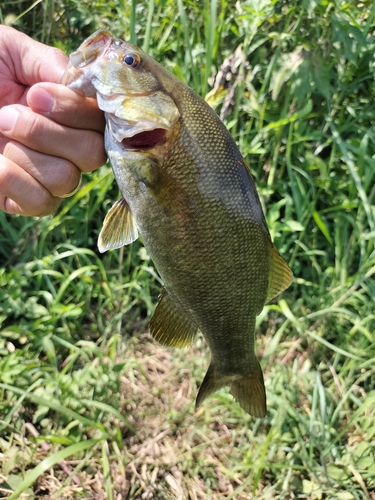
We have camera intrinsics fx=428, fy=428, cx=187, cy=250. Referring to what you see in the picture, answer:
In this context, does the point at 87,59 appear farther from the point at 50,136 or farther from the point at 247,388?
the point at 247,388

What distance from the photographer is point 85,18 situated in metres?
2.79

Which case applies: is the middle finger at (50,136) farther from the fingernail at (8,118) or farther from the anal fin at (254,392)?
the anal fin at (254,392)

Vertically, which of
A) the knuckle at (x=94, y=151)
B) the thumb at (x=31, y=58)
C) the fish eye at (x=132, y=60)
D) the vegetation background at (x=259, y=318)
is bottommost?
the vegetation background at (x=259, y=318)

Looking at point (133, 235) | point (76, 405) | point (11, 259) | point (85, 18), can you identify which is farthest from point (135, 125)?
point (85, 18)

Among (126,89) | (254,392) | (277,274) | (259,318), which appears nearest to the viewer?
(126,89)

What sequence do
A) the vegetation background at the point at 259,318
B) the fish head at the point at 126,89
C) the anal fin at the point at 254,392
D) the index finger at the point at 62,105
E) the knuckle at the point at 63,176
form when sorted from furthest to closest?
the vegetation background at the point at 259,318 < the anal fin at the point at 254,392 < the knuckle at the point at 63,176 < the index finger at the point at 62,105 < the fish head at the point at 126,89

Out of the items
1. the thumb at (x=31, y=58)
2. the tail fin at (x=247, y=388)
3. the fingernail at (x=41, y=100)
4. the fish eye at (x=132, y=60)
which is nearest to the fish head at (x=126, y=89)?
the fish eye at (x=132, y=60)

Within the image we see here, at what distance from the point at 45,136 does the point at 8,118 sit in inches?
5.0

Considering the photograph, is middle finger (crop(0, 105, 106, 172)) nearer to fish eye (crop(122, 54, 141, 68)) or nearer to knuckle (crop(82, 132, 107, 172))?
knuckle (crop(82, 132, 107, 172))

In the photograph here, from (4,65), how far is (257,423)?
202cm

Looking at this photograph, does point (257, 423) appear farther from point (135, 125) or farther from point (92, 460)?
point (135, 125)

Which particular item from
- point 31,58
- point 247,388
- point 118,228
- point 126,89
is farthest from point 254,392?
point 31,58

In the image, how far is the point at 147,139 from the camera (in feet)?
3.96

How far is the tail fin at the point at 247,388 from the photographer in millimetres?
1555
